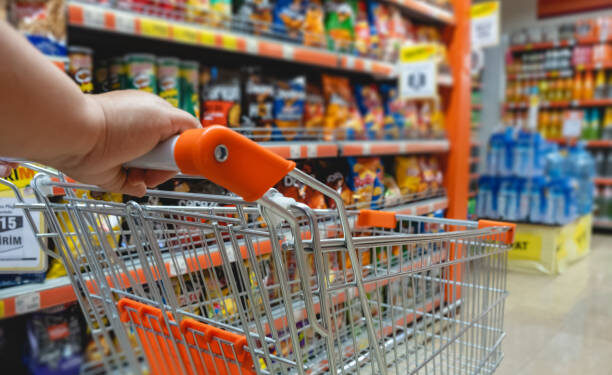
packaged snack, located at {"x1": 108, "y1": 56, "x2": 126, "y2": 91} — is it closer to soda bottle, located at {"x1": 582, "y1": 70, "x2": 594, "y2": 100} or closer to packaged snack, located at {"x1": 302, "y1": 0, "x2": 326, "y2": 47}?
packaged snack, located at {"x1": 302, "y1": 0, "x2": 326, "y2": 47}

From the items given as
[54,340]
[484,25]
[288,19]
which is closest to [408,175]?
[288,19]

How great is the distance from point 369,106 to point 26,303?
2.08 metres

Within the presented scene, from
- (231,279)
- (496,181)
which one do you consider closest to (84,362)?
(231,279)

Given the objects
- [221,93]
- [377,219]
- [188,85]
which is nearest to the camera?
[377,219]

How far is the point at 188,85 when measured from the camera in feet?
5.77

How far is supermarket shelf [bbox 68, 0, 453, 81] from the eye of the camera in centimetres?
142

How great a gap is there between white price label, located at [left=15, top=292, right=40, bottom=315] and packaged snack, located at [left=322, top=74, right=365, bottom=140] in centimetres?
161

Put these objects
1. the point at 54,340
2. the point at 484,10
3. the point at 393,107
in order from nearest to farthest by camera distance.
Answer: the point at 54,340 < the point at 393,107 < the point at 484,10

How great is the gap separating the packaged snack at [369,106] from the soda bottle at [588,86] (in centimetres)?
409

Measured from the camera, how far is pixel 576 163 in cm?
471

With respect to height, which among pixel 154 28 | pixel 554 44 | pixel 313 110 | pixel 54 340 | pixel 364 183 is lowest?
pixel 54 340

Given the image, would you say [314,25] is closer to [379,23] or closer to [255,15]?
[255,15]

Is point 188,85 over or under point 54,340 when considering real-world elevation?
over

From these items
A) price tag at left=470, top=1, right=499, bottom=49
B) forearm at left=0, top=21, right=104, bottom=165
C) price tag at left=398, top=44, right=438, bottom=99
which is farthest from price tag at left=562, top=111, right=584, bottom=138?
forearm at left=0, top=21, right=104, bottom=165
